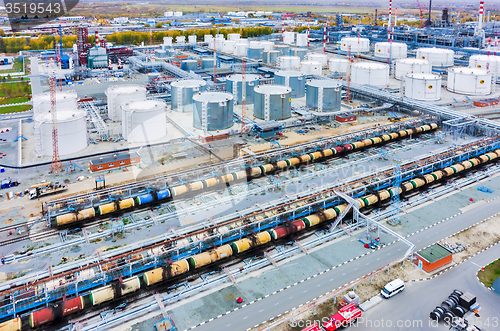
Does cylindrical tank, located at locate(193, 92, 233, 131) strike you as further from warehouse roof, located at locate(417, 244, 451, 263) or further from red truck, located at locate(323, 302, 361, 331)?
red truck, located at locate(323, 302, 361, 331)

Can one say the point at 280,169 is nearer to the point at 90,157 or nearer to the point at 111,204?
the point at 111,204

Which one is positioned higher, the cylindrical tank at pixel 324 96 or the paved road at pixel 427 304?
the cylindrical tank at pixel 324 96

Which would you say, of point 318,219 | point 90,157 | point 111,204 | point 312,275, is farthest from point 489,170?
point 90,157

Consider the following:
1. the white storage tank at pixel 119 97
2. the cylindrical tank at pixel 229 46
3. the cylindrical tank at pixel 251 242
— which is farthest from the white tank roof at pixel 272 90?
the cylindrical tank at pixel 229 46

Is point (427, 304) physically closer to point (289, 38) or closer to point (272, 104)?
point (272, 104)

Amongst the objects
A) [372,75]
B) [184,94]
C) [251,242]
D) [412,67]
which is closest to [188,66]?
[184,94]

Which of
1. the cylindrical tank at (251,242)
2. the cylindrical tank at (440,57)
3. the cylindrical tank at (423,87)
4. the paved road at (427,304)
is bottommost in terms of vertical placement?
the paved road at (427,304)

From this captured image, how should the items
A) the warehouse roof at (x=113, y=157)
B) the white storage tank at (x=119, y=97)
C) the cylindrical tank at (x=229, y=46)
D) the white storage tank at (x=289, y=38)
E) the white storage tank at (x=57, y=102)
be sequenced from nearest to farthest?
the warehouse roof at (x=113, y=157), the white storage tank at (x=57, y=102), the white storage tank at (x=119, y=97), the cylindrical tank at (x=229, y=46), the white storage tank at (x=289, y=38)

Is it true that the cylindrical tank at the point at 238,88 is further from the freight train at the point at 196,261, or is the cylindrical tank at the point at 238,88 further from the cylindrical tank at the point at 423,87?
the freight train at the point at 196,261
